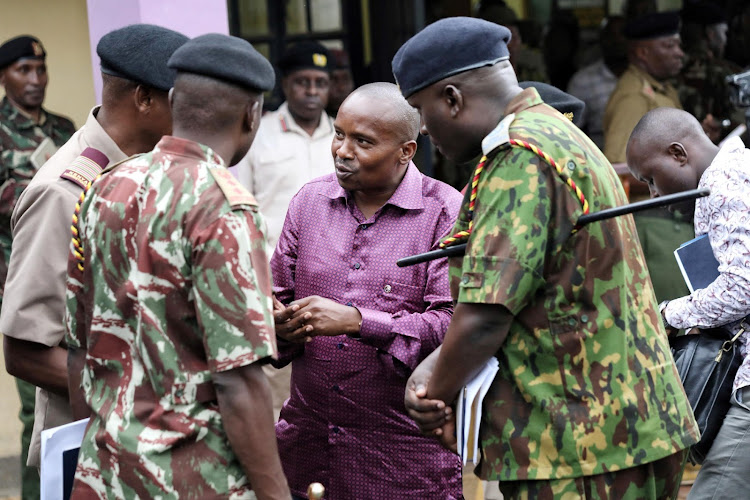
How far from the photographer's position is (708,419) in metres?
3.64

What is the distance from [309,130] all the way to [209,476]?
12.0 feet

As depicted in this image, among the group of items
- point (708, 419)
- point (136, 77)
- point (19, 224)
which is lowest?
point (708, 419)

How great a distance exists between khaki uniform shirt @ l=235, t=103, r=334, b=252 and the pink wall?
0.75 metres

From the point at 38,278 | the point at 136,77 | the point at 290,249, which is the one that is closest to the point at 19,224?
the point at 38,278

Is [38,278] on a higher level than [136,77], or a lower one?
lower

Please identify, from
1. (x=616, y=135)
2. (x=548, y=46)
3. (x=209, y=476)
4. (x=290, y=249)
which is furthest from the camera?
(x=548, y=46)

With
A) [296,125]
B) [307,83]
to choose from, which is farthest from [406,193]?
[307,83]

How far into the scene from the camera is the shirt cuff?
3.24 meters

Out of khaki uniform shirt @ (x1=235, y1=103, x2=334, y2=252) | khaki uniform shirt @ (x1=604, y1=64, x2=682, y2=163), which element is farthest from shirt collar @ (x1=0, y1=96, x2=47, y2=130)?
khaki uniform shirt @ (x1=604, y1=64, x2=682, y2=163)

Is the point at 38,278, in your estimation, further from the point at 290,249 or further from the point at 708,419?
the point at 708,419

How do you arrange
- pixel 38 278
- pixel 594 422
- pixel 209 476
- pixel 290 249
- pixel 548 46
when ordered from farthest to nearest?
pixel 548 46
pixel 290 249
pixel 38 278
pixel 594 422
pixel 209 476

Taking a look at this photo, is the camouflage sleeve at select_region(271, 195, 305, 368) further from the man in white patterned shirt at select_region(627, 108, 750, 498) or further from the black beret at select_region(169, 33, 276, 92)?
the man in white patterned shirt at select_region(627, 108, 750, 498)

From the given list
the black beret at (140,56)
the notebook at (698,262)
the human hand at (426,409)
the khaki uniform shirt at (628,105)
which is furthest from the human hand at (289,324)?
the khaki uniform shirt at (628,105)

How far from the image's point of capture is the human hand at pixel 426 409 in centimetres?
284
